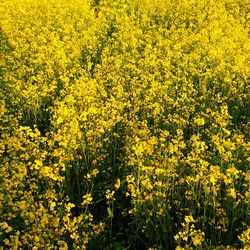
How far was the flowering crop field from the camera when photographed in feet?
9.89

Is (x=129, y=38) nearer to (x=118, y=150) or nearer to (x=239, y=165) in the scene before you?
(x=118, y=150)

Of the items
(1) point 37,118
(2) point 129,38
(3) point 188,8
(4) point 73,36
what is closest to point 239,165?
(1) point 37,118

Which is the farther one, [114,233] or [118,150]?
[118,150]

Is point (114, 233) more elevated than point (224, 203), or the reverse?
point (224, 203)

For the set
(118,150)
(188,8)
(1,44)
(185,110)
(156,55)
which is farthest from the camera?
(188,8)

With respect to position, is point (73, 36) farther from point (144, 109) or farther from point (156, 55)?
point (144, 109)

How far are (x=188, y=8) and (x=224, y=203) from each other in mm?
6566

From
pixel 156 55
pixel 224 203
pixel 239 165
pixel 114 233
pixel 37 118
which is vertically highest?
pixel 156 55

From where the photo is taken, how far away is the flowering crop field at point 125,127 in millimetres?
3014

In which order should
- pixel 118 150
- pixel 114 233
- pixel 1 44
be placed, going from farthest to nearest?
1. pixel 1 44
2. pixel 118 150
3. pixel 114 233

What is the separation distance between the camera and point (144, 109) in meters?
4.67

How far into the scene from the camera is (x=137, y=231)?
→ 129 inches

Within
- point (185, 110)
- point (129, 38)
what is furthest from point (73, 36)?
point (185, 110)

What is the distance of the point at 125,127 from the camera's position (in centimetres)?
421
